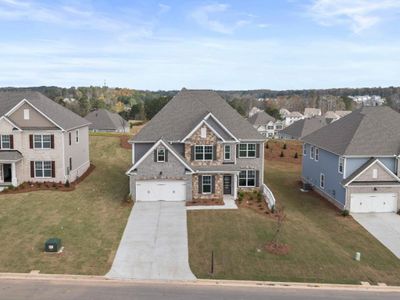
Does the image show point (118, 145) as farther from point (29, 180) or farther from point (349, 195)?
point (349, 195)

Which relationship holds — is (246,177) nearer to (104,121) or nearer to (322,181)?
(322,181)

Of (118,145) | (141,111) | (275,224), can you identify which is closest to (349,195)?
(275,224)

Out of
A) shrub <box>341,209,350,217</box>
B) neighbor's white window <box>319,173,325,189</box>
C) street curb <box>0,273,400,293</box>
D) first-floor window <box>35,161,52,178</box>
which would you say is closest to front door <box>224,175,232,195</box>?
neighbor's white window <box>319,173,325,189</box>

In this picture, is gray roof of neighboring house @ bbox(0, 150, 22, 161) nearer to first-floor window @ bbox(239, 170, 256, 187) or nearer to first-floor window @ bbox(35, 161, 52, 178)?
first-floor window @ bbox(35, 161, 52, 178)

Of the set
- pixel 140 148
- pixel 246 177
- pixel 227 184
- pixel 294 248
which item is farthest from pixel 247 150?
pixel 294 248

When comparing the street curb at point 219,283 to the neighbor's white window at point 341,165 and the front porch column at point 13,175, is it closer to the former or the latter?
the neighbor's white window at point 341,165
